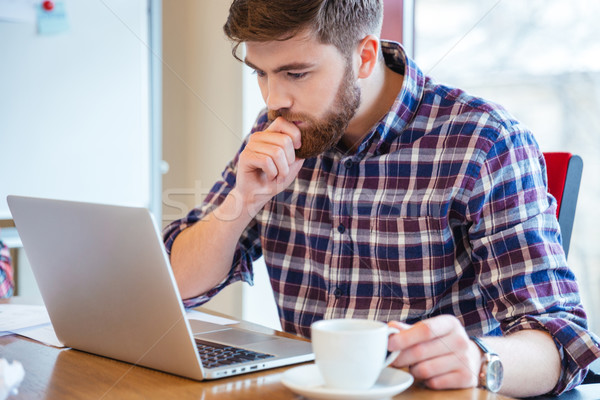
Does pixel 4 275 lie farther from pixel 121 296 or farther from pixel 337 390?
pixel 337 390

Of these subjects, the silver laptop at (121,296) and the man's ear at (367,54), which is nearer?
the silver laptop at (121,296)

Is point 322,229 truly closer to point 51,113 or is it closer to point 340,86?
point 340,86

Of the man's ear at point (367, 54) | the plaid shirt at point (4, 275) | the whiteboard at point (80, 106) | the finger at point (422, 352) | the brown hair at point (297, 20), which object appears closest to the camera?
the finger at point (422, 352)

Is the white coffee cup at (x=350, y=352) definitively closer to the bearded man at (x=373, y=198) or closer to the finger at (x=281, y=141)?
the bearded man at (x=373, y=198)

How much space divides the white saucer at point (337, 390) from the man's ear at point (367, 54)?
0.68m

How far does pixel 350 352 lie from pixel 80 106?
195cm

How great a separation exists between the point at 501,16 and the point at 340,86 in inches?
34.2

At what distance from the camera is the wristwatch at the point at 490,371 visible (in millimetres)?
761

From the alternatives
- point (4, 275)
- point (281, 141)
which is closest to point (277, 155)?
point (281, 141)

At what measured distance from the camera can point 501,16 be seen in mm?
1861

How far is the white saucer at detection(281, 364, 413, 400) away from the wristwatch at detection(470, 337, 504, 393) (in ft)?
0.40

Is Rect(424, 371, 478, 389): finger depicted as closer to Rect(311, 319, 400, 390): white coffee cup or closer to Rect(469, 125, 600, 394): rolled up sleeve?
Rect(311, 319, 400, 390): white coffee cup

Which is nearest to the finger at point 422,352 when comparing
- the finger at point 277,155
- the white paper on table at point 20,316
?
the finger at point 277,155

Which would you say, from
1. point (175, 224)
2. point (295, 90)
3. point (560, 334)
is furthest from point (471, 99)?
point (175, 224)
